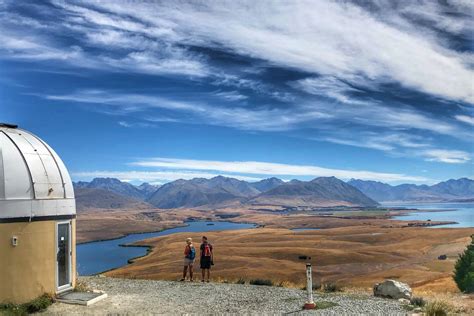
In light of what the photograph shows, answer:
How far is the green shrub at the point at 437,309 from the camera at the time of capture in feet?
46.2

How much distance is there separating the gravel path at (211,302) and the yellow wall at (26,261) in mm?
966

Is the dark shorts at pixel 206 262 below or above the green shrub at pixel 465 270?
above

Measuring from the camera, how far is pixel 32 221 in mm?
15578

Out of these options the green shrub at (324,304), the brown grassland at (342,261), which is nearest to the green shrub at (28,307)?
the green shrub at (324,304)

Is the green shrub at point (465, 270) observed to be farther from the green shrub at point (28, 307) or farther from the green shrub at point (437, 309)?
the green shrub at point (28, 307)

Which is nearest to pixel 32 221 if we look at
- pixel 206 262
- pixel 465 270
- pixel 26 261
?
pixel 26 261

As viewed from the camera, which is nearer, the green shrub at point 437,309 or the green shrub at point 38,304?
the green shrub at point 437,309

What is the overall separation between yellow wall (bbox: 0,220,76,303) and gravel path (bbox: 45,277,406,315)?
97cm

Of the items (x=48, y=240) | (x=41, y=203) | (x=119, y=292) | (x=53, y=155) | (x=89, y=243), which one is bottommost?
(x=89, y=243)

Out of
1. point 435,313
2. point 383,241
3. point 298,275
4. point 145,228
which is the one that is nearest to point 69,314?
point 435,313

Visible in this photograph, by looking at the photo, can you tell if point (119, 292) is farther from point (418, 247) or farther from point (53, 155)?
point (418, 247)

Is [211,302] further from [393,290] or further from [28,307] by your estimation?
[393,290]

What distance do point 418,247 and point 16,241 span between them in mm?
75750

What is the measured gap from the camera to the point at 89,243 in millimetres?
127688
